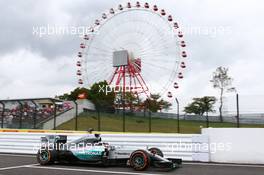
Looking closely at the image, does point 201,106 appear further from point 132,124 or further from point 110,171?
point 132,124

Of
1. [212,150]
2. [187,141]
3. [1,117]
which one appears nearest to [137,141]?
[187,141]

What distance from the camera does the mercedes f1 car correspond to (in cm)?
953

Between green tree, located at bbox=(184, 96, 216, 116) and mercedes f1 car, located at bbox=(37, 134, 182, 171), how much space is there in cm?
678

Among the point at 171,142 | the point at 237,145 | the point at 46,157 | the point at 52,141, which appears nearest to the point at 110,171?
the point at 46,157

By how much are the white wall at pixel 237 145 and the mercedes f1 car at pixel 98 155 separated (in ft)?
7.25

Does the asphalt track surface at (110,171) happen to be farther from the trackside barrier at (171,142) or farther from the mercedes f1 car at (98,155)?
the trackside barrier at (171,142)

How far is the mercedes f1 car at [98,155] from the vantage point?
31.3 feet

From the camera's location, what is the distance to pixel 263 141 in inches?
437

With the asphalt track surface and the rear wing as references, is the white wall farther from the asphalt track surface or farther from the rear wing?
the rear wing

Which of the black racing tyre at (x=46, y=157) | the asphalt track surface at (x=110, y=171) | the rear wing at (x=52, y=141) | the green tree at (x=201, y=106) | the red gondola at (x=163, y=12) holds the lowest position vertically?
the asphalt track surface at (x=110, y=171)

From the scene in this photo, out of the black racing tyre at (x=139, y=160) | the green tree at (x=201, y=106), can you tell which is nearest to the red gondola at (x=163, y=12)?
the green tree at (x=201, y=106)

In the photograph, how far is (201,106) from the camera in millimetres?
17672

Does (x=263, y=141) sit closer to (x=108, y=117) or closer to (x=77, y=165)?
(x=77, y=165)

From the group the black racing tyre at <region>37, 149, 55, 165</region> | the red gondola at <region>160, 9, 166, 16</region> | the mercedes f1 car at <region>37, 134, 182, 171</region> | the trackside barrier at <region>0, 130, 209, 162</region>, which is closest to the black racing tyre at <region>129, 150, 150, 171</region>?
the mercedes f1 car at <region>37, 134, 182, 171</region>
